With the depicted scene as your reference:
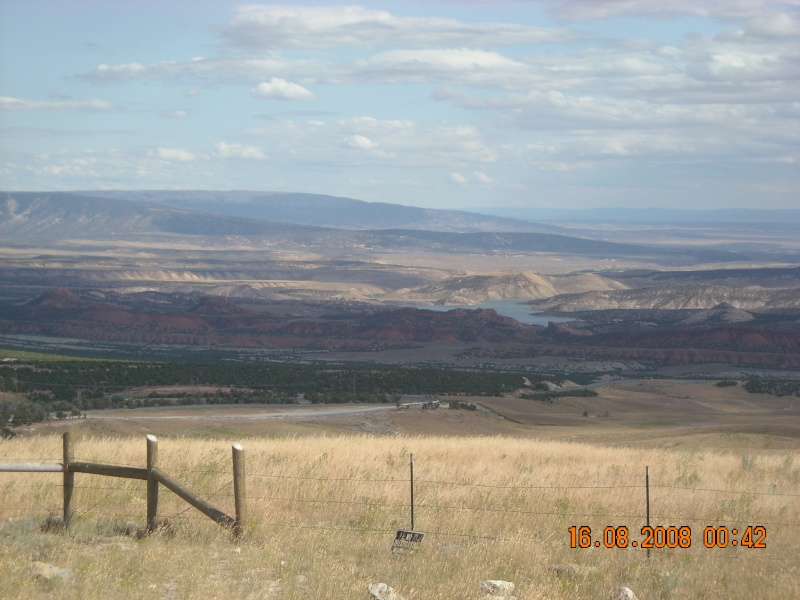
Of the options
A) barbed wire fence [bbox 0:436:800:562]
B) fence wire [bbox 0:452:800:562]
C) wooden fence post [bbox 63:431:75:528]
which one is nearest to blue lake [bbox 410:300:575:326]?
fence wire [bbox 0:452:800:562]

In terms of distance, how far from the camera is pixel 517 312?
166000mm

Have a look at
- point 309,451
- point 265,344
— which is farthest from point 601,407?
point 265,344

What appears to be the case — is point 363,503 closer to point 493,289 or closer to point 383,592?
point 383,592

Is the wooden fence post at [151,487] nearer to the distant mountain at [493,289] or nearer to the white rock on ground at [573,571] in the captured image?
the white rock on ground at [573,571]

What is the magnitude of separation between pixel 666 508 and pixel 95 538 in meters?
7.31

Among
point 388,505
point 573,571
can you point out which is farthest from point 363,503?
point 573,571

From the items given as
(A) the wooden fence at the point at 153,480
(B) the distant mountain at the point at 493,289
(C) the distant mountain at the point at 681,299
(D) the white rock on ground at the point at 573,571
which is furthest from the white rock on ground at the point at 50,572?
(B) the distant mountain at the point at 493,289

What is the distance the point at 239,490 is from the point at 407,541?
6.38ft

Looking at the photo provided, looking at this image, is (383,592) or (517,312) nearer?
(383,592)

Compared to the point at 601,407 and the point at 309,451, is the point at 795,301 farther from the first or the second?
the point at 309,451

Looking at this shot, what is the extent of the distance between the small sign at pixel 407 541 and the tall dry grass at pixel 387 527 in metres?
0.12

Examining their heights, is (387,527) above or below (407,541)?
below

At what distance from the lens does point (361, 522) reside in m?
12.7

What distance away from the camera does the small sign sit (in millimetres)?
11273
